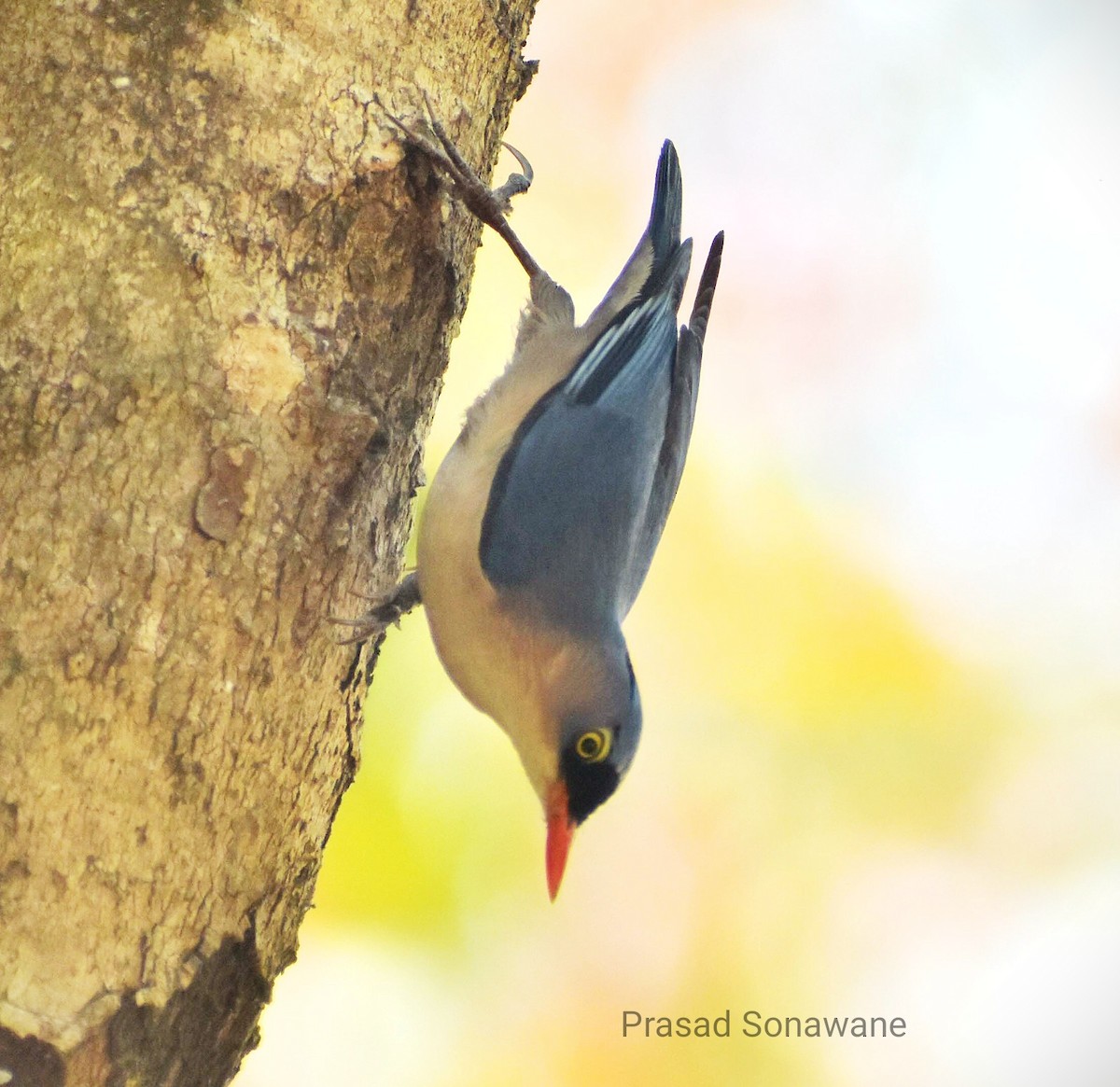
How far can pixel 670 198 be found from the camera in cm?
358

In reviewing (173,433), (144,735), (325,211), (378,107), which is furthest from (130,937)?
(378,107)

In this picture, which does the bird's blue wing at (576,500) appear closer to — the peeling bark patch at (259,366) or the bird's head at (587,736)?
the bird's head at (587,736)

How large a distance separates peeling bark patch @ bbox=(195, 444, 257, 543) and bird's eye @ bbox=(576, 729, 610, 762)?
101 centimetres

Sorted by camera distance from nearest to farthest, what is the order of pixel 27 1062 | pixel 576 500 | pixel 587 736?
pixel 27 1062, pixel 587 736, pixel 576 500

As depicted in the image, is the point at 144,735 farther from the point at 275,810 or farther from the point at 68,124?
the point at 68,124

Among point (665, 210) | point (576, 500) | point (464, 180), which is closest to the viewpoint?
Answer: point (464, 180)

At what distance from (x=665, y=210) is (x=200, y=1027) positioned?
2.48m

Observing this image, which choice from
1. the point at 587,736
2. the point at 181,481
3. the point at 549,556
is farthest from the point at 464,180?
the point at 587,736

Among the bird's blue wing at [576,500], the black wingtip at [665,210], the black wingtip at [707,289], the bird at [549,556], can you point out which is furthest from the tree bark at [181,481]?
the black wingtip at [707,289]

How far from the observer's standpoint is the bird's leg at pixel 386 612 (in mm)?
2414

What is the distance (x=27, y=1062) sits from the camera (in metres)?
1.83

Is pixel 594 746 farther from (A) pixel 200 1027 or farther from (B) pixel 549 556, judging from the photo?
(A) pixel 200 1027

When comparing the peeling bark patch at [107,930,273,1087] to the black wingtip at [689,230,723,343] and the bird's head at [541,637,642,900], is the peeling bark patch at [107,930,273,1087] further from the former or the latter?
the black wingtip at [689,230,723,343]

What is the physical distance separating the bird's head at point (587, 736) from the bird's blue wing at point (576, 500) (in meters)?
0.11
